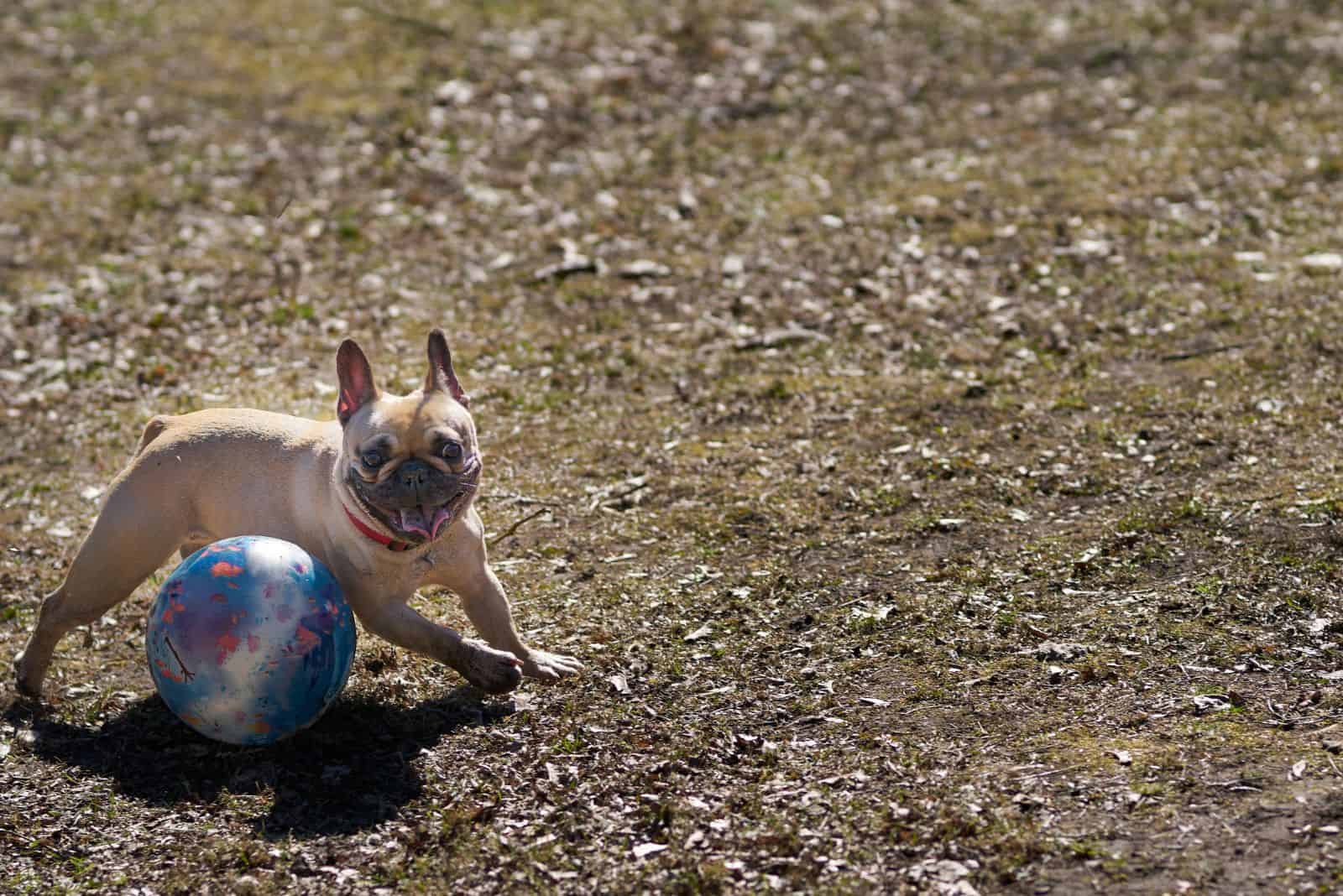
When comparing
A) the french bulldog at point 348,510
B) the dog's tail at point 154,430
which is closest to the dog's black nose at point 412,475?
the french bulldog at point 348,510

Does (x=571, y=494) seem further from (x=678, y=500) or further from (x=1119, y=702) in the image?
(x=1119, y=702)

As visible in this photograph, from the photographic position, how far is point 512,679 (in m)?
6.34

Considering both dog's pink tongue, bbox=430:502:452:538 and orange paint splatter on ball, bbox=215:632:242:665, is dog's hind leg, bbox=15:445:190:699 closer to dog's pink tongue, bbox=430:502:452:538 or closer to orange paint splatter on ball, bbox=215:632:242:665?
orange paint splatter on ball, bbox=215:632:242:665

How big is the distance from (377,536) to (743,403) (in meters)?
4.36

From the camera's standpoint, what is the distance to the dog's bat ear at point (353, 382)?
6406mm

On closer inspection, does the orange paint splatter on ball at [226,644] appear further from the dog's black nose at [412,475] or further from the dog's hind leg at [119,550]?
the dog's hind leg at [119,550]

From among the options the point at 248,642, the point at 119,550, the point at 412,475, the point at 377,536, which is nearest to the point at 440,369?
the point at 412,475

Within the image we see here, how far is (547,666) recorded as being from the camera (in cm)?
689

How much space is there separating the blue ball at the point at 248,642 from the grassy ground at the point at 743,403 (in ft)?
1.03

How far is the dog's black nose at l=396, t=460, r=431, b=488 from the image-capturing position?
6066mm

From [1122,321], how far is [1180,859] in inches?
254

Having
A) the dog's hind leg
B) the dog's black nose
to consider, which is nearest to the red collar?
the dog's black nose

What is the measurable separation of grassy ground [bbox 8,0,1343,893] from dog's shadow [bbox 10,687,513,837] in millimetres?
24

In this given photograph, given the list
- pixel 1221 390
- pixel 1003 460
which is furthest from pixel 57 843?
pixel 1221 390
